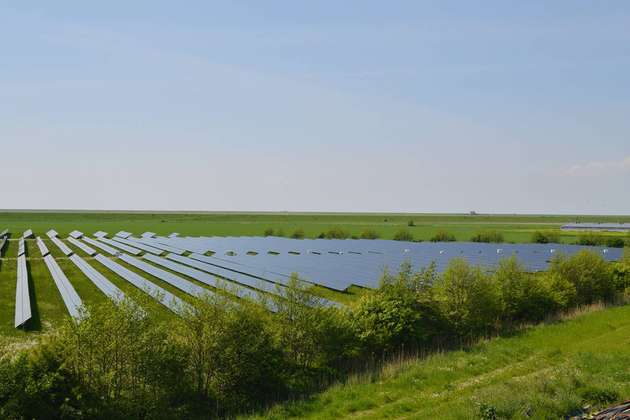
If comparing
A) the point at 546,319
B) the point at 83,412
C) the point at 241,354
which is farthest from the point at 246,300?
the point at 546,319

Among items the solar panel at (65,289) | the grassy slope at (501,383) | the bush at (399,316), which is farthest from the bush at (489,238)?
the solar panel at (65,289)

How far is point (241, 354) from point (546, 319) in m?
24.5

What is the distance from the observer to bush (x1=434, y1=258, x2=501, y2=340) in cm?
2833

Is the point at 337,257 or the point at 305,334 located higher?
the point at 305,334

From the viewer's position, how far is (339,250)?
77312 millimetres

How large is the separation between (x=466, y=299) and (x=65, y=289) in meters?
33.6

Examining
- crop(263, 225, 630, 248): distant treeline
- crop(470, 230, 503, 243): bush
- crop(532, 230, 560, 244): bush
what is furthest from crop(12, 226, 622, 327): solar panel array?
crop(532, 230, 560, 244): bush

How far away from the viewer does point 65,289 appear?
132ft

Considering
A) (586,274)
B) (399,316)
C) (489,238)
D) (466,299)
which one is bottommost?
(399,316)

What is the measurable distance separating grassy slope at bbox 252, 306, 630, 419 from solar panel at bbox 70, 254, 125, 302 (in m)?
22.7

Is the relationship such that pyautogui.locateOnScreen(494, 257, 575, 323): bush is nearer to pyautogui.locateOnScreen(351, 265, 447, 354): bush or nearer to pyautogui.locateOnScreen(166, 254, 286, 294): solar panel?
pyautogui.locateOnScreen(351, 265, 447, 354): bush

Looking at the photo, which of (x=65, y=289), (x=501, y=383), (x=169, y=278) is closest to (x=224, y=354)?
(x=501, y=383)

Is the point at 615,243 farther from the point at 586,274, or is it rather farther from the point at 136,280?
the point at 136,280

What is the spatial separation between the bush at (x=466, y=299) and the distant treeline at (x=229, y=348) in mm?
63
